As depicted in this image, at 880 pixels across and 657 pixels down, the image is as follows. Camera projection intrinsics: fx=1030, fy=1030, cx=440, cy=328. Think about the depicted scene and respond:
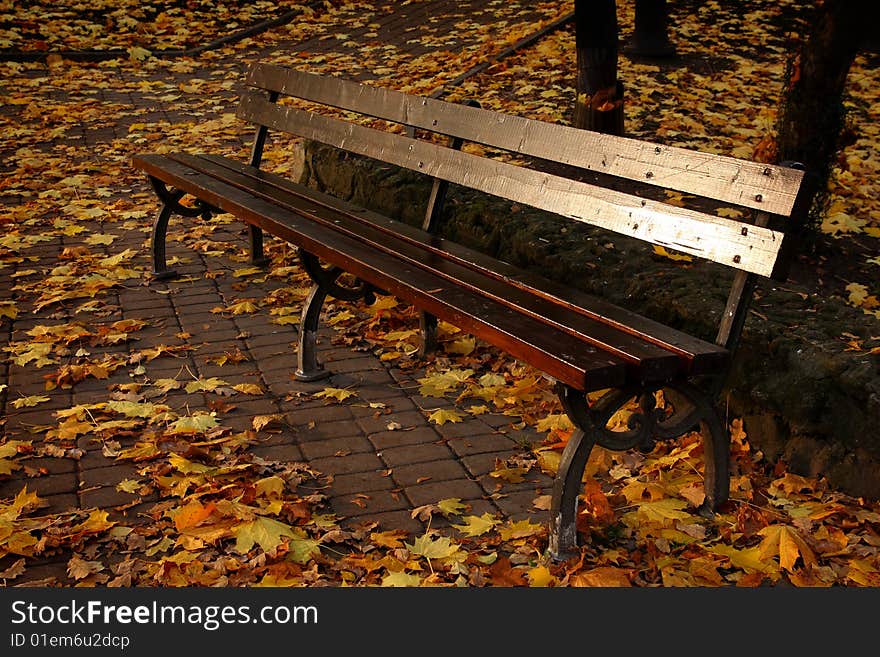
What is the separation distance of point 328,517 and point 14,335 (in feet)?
7.13

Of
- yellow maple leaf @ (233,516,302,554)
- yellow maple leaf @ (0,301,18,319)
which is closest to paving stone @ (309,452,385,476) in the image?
yellow maple leaf @ (233,516,302,554)

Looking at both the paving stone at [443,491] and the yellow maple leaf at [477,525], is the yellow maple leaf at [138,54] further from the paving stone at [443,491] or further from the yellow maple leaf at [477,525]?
the yellow maple leaf at [477,525]

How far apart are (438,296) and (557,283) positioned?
0.43 m

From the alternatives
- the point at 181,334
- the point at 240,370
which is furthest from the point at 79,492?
the point at 181,334

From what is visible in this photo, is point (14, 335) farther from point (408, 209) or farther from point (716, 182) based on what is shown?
point (716, 182)

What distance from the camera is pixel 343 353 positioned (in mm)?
4477

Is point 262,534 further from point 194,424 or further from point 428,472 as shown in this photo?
point 194,424

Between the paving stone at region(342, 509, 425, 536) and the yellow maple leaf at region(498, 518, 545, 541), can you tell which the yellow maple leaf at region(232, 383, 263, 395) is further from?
the yellow maple leaf at region(498, 518, 545, 541)

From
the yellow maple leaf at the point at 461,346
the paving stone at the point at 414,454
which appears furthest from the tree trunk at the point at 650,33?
the paving stone at the point at 414,454

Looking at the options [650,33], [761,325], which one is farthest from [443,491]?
[650,33]

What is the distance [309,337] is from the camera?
414cm

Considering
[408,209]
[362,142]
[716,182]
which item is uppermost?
[716,182]

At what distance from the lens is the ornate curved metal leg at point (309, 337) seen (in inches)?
163

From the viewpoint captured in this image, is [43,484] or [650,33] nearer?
[43,484]
